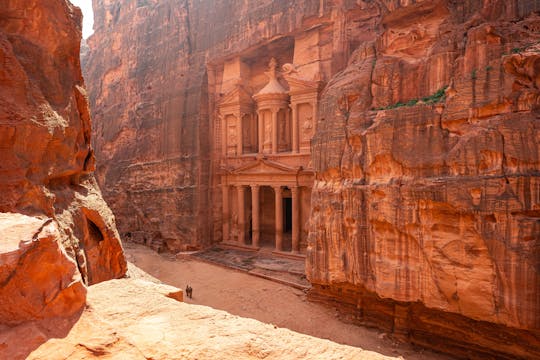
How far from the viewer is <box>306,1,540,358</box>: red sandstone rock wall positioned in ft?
24.7

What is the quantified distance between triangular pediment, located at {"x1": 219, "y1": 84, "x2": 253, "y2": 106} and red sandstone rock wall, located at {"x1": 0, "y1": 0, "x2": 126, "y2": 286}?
43.9 ft

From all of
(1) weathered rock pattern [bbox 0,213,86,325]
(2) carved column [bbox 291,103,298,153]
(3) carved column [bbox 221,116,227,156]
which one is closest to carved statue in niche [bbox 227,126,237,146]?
(3) carved column [bbox 221,116,227,156]

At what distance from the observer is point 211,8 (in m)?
20.9

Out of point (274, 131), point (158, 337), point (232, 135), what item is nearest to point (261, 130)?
point (274, 131)

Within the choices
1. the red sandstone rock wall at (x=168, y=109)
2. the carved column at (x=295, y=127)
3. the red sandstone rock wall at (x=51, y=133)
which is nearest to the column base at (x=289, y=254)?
the red sandstone rock wall at (x=168, y=109)

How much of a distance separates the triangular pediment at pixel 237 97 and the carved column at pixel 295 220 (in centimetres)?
663

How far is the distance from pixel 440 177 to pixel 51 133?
8.53 m

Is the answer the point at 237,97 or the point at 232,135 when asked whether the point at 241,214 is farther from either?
the point at 237,97

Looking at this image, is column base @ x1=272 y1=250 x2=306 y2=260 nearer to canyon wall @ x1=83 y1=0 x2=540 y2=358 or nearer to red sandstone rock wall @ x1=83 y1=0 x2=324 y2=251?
canyon wall @ x1=83 y1=0 x2=540 y2=358

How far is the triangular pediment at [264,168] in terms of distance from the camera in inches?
689

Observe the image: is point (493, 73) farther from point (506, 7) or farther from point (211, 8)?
point (211, 8)

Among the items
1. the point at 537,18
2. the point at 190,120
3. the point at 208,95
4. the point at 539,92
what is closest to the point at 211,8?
the point at 208,95

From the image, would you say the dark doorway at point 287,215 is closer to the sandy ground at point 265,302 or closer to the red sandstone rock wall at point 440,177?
the sandy ground at point 265,302

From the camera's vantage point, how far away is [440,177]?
849 centimetres
